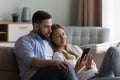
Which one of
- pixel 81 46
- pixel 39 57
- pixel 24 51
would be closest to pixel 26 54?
pixel 24 51

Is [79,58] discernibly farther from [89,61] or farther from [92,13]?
[92,13]

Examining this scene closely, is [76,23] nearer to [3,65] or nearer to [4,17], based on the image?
[4,17]

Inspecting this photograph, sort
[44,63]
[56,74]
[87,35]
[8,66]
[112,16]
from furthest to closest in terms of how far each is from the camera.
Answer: [112,16]
[87,35]
[8,66]
[44,63]
[56,74]

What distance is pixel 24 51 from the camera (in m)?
2.26

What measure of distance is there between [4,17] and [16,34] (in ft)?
1.75

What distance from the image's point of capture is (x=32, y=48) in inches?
92.0

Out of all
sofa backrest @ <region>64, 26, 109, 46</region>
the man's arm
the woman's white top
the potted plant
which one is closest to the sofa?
sofa backrest @ <region>64, 26, 109, 46</region>

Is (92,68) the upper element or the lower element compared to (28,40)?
lower

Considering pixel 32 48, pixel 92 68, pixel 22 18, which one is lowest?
pixel 92 68

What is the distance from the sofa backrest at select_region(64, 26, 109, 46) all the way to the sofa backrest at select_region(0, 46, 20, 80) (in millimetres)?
1533

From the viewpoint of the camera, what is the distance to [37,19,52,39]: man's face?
97.3 inches

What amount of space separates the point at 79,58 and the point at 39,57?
391 millimetres

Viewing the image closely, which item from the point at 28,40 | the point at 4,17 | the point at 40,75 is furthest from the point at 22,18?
the point at 40,75

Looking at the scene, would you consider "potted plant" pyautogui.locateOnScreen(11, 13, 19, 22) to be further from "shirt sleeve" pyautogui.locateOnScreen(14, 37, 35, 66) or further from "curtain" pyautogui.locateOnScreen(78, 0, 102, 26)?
"shirt sleeve" pyautogui.locateOnScreen(14, 37, 35, 66)
